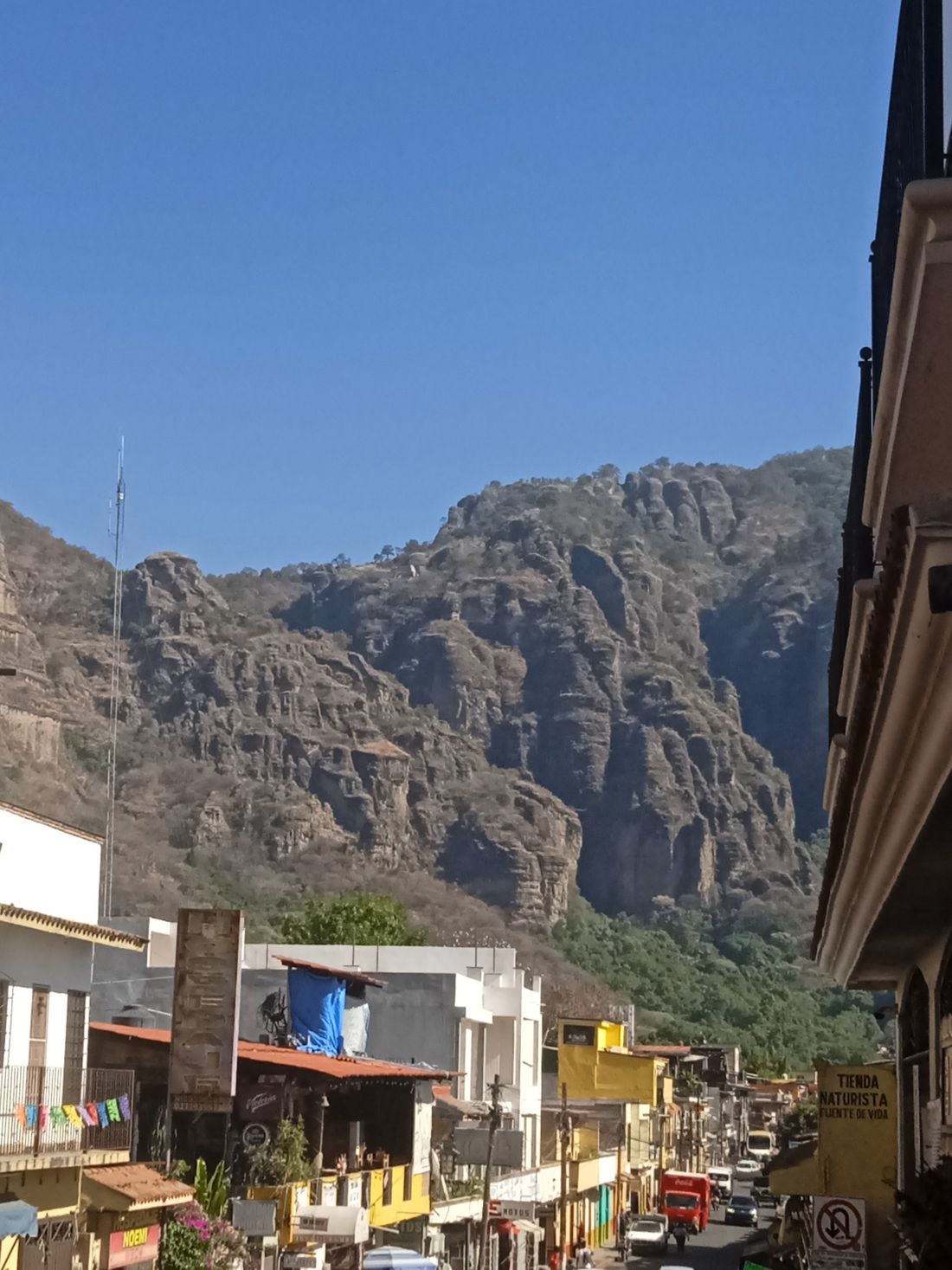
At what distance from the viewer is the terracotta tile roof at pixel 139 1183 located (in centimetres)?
2364

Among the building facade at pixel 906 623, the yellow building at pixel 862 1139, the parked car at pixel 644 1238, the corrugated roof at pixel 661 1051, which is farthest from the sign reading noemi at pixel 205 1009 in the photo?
the corrugated roof at pixel 661 1051

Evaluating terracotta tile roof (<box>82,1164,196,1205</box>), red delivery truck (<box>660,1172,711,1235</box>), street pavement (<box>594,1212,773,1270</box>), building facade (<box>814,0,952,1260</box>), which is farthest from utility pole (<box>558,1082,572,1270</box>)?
building facade (<box>814,0,952,1260</box>)

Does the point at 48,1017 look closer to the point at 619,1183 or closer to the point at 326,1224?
the point at 326,1224

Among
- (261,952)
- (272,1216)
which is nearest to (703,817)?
(261,952)

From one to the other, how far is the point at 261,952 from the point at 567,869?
12374 centimetres

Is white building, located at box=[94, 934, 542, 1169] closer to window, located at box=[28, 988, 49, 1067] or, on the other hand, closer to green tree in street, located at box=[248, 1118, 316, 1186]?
green tree in street, located at box=[248, 1118, 316, 1186]

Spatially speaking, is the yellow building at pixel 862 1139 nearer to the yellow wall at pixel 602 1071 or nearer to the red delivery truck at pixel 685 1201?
the yellow wall at pixel 602 1071

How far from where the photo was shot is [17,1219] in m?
20.1

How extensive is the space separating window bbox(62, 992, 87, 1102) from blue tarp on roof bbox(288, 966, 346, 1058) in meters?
13.3

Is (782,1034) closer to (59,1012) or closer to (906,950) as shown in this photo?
(59,1012)

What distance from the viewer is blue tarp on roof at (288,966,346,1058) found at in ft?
123

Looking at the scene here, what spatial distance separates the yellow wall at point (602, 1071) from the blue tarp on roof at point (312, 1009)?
26.9m

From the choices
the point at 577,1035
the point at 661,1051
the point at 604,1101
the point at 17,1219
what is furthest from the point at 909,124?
the point at 661,1051

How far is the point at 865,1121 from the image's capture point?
14664 mm
